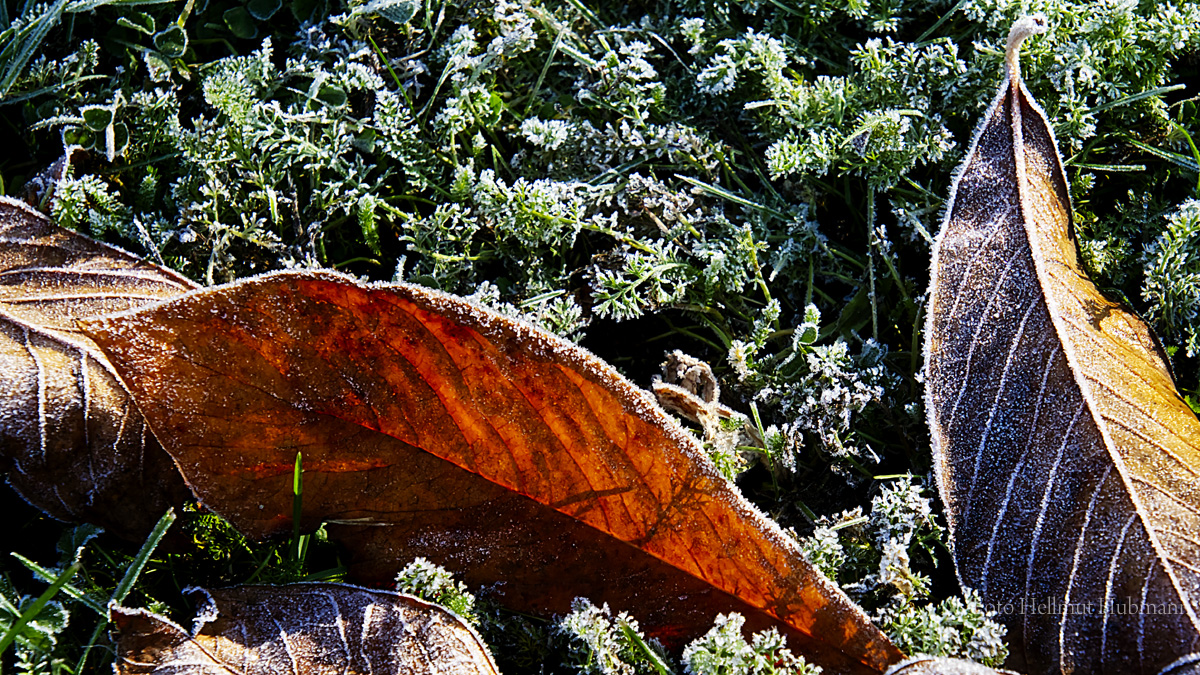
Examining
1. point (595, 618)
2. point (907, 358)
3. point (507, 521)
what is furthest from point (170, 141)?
point (907, 358)

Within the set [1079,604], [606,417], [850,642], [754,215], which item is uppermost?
[754,215]

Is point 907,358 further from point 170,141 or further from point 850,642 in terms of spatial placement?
point 170,141

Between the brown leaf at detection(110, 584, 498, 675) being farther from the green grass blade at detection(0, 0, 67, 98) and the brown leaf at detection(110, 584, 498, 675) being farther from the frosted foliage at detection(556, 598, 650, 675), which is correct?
the green grass blade at detection(0, 0, 67, 98)

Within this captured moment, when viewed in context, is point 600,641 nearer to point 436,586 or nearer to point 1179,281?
point 436,586

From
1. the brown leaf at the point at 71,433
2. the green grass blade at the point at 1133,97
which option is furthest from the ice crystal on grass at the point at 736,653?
the green grass blade at the point at 1133,97

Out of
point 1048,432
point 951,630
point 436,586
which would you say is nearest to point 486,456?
point 436,586

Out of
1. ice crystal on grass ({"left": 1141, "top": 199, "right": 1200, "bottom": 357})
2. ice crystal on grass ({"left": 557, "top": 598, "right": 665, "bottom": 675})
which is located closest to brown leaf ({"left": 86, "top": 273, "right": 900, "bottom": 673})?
ice crystal on grass ({"left": 557, "top": 598, "right": 665, "bottom": 675})

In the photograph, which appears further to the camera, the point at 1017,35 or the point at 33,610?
the point at 1017,35
